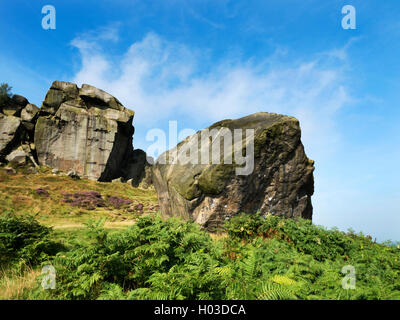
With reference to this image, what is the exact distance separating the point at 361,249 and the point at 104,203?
91.2ft

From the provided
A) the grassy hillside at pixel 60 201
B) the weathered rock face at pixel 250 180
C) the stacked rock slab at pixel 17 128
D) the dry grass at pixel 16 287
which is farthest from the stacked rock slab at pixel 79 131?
the dry grass at pixel 16 287

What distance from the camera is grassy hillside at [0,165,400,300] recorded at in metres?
3.22

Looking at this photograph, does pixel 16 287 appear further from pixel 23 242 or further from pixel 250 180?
pixel 250 180

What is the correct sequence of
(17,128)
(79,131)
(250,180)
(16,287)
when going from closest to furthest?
1. (16,287)
2. (250,180)
3. (17,128)
4. (79,131)

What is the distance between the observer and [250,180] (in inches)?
382

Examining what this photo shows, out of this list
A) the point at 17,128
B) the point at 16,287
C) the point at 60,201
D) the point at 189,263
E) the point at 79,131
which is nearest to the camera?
the point at 189,263

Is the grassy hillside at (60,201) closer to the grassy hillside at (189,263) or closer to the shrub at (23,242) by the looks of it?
the shrub at (23,242)

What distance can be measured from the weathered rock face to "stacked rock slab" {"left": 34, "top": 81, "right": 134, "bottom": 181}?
1397 inches

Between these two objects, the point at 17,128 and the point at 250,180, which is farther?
the point at 17,128

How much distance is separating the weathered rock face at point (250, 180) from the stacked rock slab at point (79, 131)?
35472 mm

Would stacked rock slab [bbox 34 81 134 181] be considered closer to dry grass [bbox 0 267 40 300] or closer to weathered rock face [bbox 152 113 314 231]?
weathered rock face [bbox 152 113 314 231]

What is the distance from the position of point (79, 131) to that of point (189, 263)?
44.7m

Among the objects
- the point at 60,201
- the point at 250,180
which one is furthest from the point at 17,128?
the point at 250,180

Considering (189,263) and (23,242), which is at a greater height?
(189,263)
